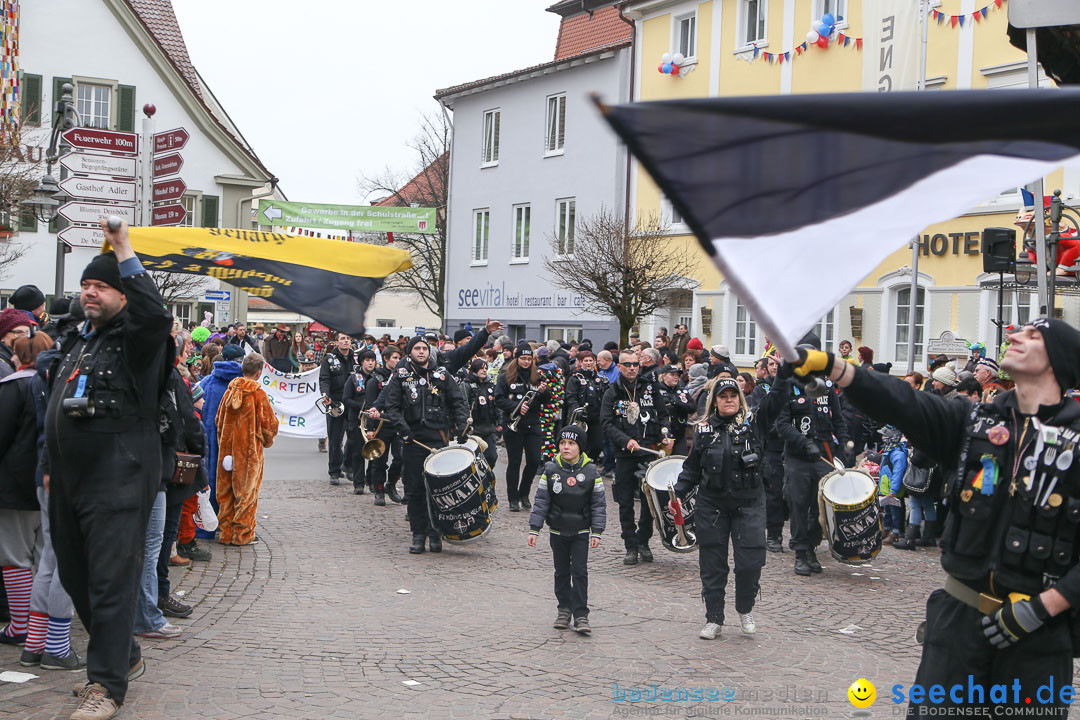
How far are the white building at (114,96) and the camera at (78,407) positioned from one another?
27.9 m

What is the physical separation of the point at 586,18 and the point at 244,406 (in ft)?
84.1

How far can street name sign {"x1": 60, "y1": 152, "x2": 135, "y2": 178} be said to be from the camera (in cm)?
943

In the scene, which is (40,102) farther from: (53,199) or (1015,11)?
(1015,11)

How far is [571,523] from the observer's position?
7355mm

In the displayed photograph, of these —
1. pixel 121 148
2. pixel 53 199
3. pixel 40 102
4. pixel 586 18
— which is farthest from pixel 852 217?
pixel 40 102

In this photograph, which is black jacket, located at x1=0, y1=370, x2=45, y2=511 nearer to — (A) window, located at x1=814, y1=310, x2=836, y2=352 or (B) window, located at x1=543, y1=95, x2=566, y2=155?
(A) window, located at x1=814, y1=310, x2=836, y2=352

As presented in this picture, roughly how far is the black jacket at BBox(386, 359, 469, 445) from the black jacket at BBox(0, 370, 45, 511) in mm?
4344

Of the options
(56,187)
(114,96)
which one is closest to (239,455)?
(56,187)

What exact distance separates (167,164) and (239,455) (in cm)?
279

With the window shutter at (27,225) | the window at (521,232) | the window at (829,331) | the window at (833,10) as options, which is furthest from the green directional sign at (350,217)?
the window at (833,10)

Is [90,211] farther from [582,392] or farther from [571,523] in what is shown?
[582,392]

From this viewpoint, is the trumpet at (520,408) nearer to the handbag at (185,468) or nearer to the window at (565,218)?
the handbag at (185,468)

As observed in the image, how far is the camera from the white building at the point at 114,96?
105ft

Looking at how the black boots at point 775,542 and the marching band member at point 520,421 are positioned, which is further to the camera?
the marching band member at point 520,421
